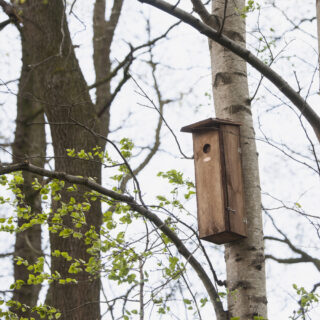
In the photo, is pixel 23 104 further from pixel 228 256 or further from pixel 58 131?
pixel 228 256

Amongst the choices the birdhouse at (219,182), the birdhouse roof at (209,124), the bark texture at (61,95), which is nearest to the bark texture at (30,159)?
the bark texture at (61,95)

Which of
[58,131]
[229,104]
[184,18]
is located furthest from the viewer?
[58,131]

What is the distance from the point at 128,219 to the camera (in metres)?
3.59

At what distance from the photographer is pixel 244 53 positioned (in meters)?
3.32

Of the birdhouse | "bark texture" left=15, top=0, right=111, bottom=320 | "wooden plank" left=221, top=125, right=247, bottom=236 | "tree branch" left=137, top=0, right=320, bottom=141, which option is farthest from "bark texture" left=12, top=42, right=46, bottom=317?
"tree branch" left=137, top=0, right=320, bottom=141

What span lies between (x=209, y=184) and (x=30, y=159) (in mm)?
3221

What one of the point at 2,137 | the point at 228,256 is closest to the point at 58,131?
the point at 228,256

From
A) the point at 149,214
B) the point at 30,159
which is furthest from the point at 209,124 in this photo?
the point at 30,159

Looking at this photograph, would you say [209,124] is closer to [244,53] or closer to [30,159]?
A: [244,53]

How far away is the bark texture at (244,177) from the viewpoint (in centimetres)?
326

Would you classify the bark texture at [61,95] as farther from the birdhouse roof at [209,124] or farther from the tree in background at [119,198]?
the birdhouse roof at [209,124]

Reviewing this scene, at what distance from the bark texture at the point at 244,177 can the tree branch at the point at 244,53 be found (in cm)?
12

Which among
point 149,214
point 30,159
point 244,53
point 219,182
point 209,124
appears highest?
point 30,159

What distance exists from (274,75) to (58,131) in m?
2.31
